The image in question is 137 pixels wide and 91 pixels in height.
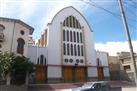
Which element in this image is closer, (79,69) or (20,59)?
(20,59)

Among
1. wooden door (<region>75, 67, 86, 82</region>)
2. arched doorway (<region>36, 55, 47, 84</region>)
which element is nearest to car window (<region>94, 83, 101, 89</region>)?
arched doorway (<region>36, 55, 47, 84</region>)

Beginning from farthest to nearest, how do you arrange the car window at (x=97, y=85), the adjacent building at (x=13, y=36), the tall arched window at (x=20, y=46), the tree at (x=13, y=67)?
the tall arched window at (x=20, y=46) < the adjacent building at (x=13, y=36) < the tree at (x=13, y=67) < the car window at (x=97, y=85)

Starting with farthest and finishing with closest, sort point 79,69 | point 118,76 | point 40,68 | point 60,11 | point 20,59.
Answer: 1. point 118,76
2. point 60,11
3. point 79,69
4. point 40,68
5. point 20,59

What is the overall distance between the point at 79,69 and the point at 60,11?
1415 cm

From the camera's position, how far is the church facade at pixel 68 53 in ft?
109

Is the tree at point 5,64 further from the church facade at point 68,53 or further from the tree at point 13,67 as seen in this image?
the church facade at point 68,53

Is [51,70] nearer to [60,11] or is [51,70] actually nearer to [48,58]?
[48,58]

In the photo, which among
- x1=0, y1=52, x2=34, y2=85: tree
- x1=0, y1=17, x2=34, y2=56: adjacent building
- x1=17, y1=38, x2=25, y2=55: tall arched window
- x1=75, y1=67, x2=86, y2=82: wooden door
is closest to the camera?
x1=0, y1=52, x2=34, y2=85: tree

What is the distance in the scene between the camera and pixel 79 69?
36312 mm

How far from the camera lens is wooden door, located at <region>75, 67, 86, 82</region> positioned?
35572 millimetres

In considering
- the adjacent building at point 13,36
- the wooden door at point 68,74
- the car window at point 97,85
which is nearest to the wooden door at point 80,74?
the wooden door at point 68,74

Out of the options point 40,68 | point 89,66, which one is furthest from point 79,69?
point 40,68

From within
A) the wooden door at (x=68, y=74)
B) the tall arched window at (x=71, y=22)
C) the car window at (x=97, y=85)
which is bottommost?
the car window at (x=97, y=85)

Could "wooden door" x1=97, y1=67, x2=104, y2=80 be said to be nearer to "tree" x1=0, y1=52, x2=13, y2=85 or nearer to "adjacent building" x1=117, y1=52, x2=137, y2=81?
"adjacent building" x1=117, y1=52, x2=137, y2=81
